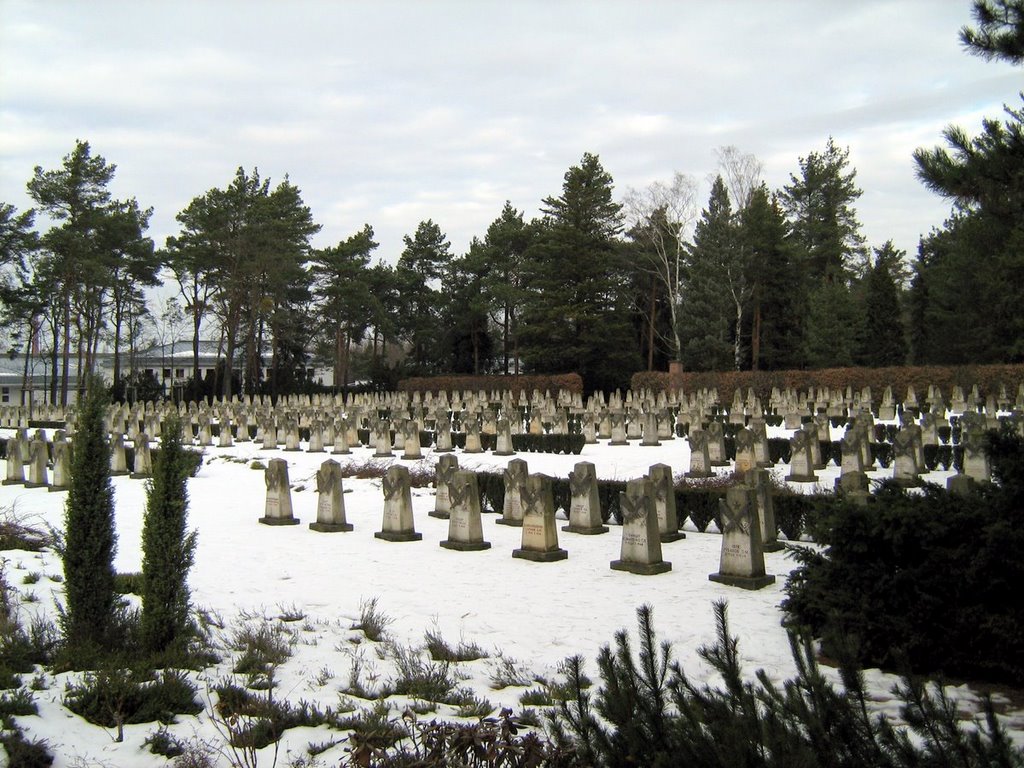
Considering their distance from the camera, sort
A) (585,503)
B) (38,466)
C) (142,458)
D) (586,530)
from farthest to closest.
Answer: (142,458) → (38,466) → (585,503) → (586,530)

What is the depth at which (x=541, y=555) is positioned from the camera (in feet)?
34.3

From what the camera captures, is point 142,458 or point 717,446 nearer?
point 142,458

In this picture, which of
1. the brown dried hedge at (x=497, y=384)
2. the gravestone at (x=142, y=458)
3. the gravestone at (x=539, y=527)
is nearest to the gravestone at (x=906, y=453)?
the gravestone at (x=539, y=527)

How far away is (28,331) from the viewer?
52.6 metres

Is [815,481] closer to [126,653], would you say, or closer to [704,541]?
[704,541]

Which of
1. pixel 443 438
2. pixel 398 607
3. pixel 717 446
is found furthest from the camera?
pixel 443 438

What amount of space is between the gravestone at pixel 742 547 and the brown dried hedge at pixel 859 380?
29.6m

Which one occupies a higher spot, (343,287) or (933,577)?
(343,287)

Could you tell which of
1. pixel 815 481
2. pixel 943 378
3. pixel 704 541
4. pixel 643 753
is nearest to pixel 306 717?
pixel 643 753

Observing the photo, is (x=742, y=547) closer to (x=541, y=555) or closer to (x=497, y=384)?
(x=541, y=555)

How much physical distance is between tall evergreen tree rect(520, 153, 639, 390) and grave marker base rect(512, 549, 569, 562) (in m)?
38.9

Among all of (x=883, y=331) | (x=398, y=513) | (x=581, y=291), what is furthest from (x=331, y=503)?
(x=883, y=331)

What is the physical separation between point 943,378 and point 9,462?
3254 cm

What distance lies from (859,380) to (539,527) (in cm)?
3129
